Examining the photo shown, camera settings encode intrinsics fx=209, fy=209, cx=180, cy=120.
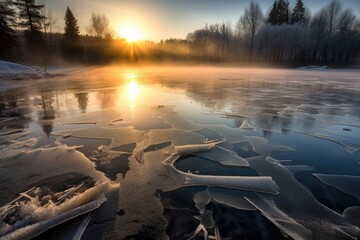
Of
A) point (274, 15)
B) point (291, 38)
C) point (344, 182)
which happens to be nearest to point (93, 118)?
point (344, 182)

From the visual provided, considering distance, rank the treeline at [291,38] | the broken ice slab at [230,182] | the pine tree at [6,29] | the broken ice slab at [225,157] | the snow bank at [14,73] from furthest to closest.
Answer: the treeline at [291,38] < the pine tree at [6,29] < the snow bank at [14,73] < the broken ice slab at [225,157] < the broken ice slab at [230,182]

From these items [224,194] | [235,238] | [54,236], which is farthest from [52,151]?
[235,238]

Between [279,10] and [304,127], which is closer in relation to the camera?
[304,127]

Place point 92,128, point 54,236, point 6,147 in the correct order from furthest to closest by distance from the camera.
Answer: point 92,128, point 6,147, point 54,236

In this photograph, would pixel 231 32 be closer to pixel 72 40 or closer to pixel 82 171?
pixel 72 40

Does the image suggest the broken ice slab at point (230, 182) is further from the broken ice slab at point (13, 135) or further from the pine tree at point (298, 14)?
the pine tree at point (298, 14)

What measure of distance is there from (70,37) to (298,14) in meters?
55.0

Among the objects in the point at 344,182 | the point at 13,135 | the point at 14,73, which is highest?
the point at 14,73

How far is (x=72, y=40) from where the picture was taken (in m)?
40.1

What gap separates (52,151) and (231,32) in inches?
2615

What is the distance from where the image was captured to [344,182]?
8.99 feet

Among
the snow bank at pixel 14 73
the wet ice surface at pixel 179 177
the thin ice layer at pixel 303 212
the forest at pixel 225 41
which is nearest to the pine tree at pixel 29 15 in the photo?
the forest at pixel 225 41

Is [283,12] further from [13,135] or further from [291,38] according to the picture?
[13,135]

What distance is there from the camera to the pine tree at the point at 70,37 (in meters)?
39.8
